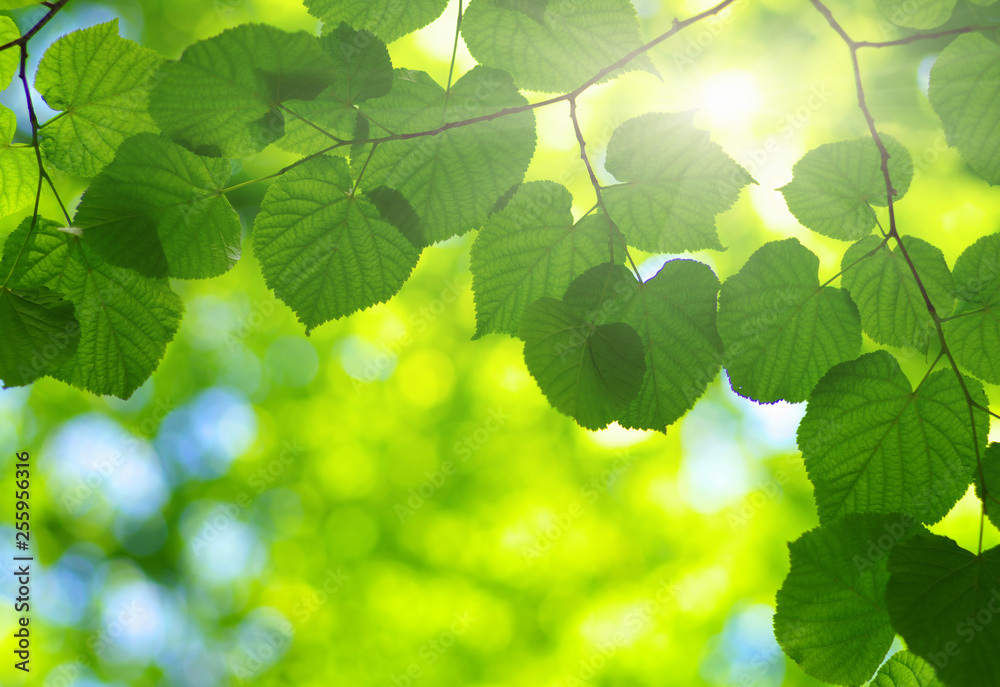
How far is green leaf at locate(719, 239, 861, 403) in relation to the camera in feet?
2.67

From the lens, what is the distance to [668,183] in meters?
0.82

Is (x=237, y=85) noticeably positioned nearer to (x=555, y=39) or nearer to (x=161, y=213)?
(x=161, y=213)

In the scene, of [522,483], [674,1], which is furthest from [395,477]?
[674,1]

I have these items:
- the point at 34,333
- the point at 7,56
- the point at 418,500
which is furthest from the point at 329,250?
the point at 418,500

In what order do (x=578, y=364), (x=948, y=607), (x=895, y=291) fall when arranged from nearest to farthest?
(x=948, y=607), (x=578, y=364), (x=895, y=291)

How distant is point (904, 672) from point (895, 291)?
1.95ft

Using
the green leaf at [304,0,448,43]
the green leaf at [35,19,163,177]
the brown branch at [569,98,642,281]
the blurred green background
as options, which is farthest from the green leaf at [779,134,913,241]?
the blurred green background

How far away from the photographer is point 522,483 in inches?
276

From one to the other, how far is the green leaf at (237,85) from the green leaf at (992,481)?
41.3 inches

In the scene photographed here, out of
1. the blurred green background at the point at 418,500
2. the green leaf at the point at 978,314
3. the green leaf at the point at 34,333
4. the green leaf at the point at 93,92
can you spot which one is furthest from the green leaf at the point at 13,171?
the blurred green background at the point at 418,500

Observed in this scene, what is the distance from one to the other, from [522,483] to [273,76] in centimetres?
669

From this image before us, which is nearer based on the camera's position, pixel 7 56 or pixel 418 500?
pixel 7 56

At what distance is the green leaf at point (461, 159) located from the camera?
0.76 m

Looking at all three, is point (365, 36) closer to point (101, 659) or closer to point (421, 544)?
point (421, 544)
